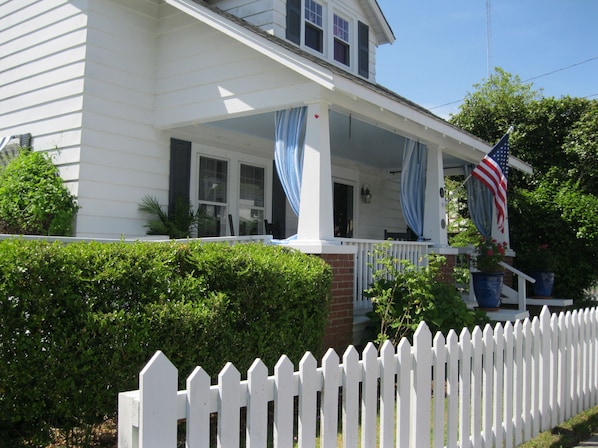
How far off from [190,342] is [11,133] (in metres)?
7.00

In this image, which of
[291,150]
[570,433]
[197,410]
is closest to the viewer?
[197,410]

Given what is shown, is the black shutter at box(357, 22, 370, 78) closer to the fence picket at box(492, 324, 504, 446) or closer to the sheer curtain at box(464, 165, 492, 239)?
the sheer curtain at box(464, 165, 492, 239)

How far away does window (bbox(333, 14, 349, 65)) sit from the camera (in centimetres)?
1221

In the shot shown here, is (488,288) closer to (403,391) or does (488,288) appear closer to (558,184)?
(558,184)

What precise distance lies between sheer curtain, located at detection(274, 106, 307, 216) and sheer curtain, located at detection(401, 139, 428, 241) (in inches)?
103

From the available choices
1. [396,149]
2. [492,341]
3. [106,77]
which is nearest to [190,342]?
[492,341]

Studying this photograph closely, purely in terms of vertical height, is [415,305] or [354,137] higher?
[354,137]

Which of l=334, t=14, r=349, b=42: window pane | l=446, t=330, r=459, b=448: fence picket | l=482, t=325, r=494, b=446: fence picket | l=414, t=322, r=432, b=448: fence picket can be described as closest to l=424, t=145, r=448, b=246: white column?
l=334, t=14, r=349, b=42: window pane

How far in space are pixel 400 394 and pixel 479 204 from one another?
30.8ft

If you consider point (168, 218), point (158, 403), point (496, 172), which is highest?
point (496, 172)

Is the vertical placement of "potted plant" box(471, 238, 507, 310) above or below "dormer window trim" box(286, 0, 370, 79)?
below

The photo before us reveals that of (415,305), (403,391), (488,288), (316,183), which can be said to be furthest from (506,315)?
(403,391)

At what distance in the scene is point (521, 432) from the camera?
14.4 feet

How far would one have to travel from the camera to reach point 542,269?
1223 cm
